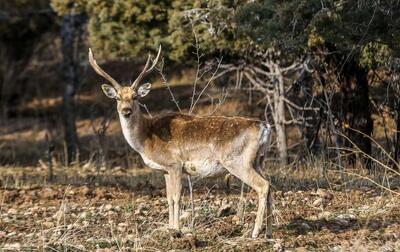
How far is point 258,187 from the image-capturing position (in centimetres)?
924

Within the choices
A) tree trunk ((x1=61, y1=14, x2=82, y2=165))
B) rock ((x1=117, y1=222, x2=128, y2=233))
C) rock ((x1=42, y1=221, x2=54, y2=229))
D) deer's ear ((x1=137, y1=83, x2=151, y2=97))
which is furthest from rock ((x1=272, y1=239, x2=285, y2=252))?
tree trunk ((x1=61, y1=14, x2=82, y2=165))

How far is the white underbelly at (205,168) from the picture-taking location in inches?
376

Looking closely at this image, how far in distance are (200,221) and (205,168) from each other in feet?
3.09

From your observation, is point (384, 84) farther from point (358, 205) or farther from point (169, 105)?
point (169, 105)

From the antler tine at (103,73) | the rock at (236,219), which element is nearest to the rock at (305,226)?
the rock at (236,219)

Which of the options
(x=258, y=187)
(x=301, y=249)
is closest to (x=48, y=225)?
(x=258, y=187)

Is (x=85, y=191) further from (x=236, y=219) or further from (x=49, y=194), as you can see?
(x=236, y=219)

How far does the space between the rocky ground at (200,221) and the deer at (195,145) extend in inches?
16.9

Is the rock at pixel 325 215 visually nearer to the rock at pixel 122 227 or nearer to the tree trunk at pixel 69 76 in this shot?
the rock at pixel 122 227

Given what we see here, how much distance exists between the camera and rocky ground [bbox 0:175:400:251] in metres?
8.94

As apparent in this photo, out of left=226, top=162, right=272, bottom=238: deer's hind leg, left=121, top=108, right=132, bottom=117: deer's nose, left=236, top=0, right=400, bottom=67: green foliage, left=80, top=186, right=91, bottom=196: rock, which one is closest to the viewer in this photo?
left=226, top=162, right=272, bottom=238: deer's hind leg

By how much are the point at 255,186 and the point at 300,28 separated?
4565mm

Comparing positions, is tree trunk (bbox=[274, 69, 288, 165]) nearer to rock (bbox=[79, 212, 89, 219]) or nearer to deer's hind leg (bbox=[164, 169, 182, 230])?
rock (bbox=[79, 212, 89, 219])

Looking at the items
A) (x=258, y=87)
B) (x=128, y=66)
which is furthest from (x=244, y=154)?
(x=128, y=66)
